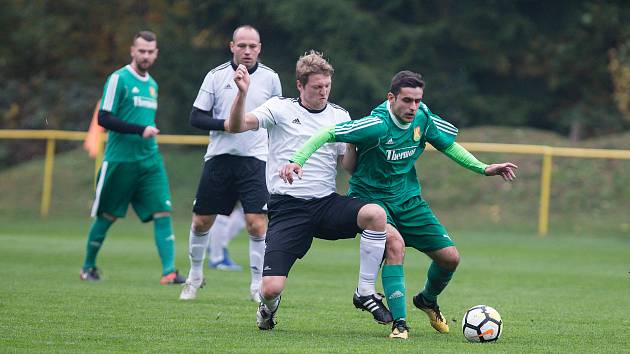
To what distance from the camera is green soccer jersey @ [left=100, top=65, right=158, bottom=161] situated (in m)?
10.7

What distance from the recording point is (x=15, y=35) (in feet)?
100

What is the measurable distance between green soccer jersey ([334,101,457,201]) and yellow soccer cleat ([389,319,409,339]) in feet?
2.93

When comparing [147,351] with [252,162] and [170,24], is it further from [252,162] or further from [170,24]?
[170,24]

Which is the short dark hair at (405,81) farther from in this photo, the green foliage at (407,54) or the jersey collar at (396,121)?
the green foliage at (407,54)

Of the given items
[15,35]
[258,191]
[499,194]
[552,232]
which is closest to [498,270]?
[258,191]

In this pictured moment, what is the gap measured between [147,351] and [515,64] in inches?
955

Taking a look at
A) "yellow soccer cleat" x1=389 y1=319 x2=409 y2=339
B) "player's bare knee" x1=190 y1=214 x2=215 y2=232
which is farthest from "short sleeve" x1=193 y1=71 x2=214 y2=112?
"yellow soccer cleat" x1=389 y1=319 x2=409 y2=339

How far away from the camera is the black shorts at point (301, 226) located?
745 centimetres

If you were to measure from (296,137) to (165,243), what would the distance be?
11.3 feet

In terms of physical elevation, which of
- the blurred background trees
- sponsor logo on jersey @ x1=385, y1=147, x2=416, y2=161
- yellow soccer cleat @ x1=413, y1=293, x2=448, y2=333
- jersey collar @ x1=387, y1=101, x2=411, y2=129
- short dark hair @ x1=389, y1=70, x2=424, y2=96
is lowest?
yellow soccer cleat @ x1=413, y1=293, x2=448, y2=333

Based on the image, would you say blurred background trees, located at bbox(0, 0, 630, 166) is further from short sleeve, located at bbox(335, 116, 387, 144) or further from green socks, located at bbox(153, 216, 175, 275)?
short sleeve, located at bbox(335, 116, 387, 144)

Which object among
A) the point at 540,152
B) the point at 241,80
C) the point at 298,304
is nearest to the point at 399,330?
the point at 241,80

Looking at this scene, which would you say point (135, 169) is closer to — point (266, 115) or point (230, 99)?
point (230, 99)

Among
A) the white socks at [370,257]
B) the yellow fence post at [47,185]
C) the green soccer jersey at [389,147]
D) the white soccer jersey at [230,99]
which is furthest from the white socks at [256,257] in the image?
the yellow fence post at [47,185]
